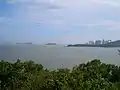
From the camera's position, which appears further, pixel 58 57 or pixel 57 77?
pixel 58 57

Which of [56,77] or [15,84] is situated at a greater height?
[56,77]

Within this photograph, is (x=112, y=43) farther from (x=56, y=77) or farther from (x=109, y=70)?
(x=56, y=77)

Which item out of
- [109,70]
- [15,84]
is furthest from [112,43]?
[15,84]

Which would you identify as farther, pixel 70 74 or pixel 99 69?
pixel 99 69

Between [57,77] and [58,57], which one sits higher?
[57,77]

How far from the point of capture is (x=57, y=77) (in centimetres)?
626

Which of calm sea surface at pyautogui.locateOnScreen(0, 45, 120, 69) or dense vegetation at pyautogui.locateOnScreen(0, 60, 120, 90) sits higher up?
dense vegetation at pyautogui.locateOnScreen(0, 60, 120, 90)

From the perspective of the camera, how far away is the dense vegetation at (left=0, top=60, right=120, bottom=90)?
20.0 ft

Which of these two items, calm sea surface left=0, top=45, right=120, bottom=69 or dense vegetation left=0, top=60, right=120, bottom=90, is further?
calm sea surface left=0, top=45, right=120, bottom=69

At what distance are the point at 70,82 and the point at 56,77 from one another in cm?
37

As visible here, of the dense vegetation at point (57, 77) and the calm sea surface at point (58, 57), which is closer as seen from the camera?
the dense vegetation at point (57, 77)

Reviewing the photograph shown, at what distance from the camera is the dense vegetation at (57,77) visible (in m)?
6.11

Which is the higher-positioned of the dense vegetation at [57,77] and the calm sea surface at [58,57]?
the dense vegetation at [57,77]

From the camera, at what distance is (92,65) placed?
1041cm
